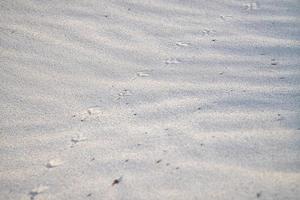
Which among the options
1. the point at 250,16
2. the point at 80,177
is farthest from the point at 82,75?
the point at 250,16

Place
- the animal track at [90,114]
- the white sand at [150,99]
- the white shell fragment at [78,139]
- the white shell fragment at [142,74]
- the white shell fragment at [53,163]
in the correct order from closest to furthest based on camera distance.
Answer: the white sand at [150,99]
the white shell fragment at [53,163]
the white shell fragment at [78,139]
the animal track at [90,114]
the white shell fragment at [142,74]

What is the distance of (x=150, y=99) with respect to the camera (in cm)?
197

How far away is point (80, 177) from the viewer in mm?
1563

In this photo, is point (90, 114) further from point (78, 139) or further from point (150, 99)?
point (150, 99)

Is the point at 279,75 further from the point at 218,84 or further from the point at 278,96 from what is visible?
the point at 218,84

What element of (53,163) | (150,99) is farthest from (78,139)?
(150,99)

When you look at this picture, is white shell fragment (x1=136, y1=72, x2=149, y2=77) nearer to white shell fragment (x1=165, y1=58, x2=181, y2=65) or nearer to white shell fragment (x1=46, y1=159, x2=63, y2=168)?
white shell fragment (x1=165, y1=58, x2=181, y2=65)

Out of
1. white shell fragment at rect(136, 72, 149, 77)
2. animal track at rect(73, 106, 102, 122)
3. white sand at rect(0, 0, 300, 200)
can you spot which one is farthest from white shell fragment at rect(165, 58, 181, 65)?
animal track at rect(73, 106, 102, 122)

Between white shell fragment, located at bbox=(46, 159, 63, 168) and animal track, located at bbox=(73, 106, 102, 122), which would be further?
animal track, located at bbox=(73, 106, 102, 122)

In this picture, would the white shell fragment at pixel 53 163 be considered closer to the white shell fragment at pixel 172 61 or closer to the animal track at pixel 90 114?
the animal track at pixel 90 114

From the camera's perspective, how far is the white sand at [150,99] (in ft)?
4.92

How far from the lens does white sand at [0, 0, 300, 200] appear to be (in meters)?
1.50

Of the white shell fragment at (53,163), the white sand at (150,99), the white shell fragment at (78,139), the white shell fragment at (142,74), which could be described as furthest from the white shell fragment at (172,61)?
the white shell fragment at (53,163)

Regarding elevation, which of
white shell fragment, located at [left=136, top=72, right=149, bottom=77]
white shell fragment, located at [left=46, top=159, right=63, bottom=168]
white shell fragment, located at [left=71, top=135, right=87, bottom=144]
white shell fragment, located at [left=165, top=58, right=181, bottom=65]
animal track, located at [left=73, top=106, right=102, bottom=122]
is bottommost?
white shell fragment, located at [left=46, top=159, right=63, bottom=168]
